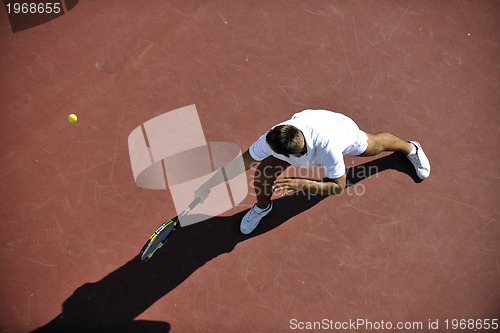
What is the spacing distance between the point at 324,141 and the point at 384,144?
113cm

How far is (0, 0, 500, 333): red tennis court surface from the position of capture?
428 centimetres

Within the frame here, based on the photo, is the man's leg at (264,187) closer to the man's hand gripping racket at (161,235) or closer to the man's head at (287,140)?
the man's hand gripping racket at (161,235)

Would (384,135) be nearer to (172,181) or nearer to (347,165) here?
(347,165)

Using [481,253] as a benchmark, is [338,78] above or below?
above

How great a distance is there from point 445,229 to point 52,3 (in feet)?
16.0

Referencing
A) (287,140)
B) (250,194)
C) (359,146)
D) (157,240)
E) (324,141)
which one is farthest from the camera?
(250,194)

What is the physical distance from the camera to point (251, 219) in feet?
13.9

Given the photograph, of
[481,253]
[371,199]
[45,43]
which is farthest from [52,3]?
[481,253]

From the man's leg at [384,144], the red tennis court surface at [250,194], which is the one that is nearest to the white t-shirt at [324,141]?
the man's leg at [384,144]

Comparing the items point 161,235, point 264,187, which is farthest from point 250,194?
point 161,235

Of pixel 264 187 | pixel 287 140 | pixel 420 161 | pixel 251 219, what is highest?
pixel 287 140

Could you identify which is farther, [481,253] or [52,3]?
[52,3]

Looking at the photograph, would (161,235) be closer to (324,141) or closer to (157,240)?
(157,240)

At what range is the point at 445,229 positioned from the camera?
14.6 feet
